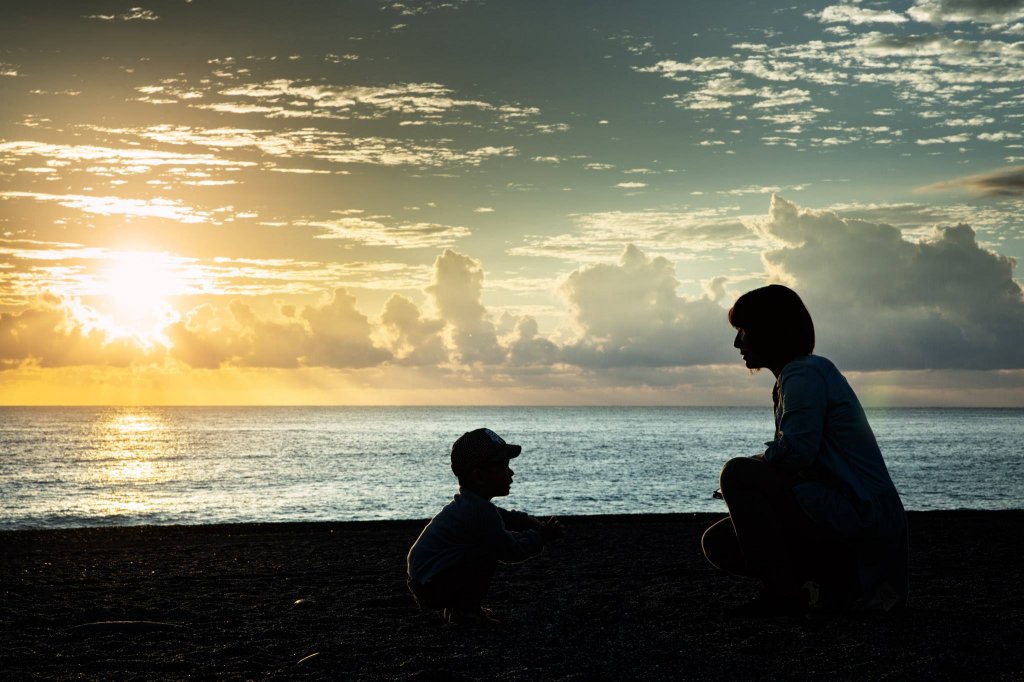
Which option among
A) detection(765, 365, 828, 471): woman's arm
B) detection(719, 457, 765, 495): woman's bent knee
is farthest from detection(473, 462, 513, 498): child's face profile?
detection(765, 365, 828, 471): woman's arm

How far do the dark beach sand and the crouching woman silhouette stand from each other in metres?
0.39

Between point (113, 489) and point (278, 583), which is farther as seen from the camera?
point (113, 489)

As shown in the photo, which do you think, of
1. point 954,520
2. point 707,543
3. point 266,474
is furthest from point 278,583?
point 266,474

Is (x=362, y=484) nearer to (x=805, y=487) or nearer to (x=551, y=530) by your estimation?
(x=551, y=530)

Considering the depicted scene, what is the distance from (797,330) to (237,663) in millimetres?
3847

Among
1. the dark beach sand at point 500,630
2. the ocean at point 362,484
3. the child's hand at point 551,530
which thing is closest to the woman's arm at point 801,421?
the dark beach sand at point 500,630

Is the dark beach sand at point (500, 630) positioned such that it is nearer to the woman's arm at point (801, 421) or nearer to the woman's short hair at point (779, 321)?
the woman's arm at point (801, 421)

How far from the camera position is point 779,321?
5402 millimetres

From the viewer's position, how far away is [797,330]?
5.39 metres

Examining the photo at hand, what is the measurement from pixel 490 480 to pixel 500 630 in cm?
103

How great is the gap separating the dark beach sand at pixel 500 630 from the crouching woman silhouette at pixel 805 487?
15.4 inches

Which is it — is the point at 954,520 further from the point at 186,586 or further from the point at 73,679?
the point at 73,679

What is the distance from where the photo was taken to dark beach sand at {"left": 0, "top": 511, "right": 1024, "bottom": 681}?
529cm

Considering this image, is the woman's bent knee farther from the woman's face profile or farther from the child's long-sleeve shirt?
the child's long-sleeve shirt
